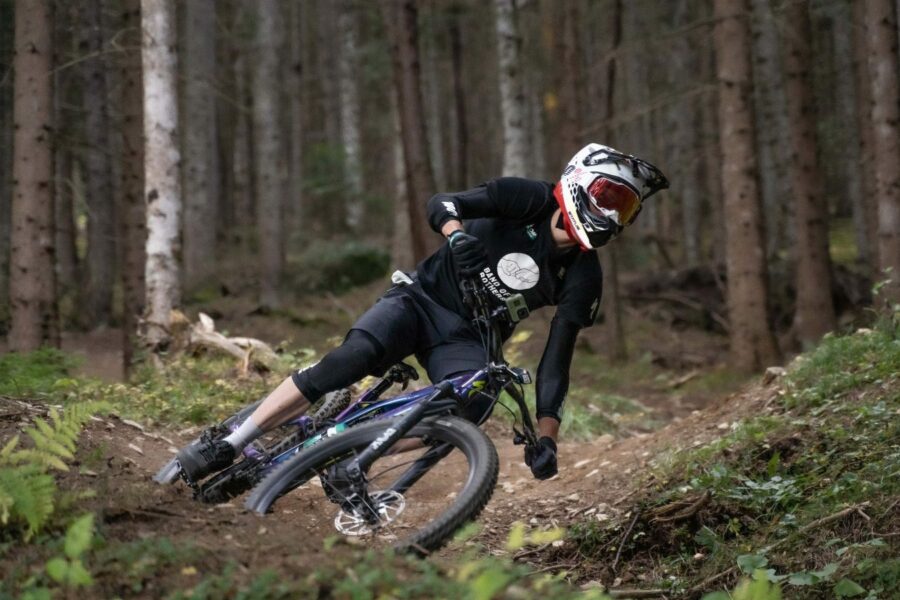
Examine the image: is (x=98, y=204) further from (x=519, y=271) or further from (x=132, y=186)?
(x=519, y=271)

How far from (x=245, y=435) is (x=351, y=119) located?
25700mm

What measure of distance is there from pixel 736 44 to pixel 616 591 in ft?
33.7

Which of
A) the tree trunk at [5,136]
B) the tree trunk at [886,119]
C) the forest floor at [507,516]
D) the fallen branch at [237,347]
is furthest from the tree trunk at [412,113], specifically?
the tree trunk at [5,136]

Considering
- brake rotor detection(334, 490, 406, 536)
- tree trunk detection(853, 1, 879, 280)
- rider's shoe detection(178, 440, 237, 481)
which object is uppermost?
tree trunk detection(853, 1, 879, 280)

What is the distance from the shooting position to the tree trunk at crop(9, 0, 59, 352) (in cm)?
1108

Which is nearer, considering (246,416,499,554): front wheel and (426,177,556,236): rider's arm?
(246,416,499,554): front wheel

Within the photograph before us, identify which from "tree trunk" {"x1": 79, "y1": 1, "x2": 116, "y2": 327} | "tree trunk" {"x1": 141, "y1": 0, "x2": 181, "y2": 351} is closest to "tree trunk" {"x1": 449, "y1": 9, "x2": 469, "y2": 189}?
"tree trunk" {"x1": 79, "y1": 1, "x2": 116, "y2": 327}

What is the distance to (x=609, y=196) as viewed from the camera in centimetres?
559

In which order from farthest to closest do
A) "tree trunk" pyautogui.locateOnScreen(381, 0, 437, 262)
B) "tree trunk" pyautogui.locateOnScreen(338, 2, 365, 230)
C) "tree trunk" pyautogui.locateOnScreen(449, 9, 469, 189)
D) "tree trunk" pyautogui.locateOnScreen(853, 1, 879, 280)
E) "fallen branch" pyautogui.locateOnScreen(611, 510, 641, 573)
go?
"tree trunk" pyautogui.locateOnScreen(338, 2, 365, 230) < "tree trunk" pyautogui.locateOnScreen(449, 9, 469, 189) < "tree trunk" pyautogui.locateOnScreen(853, 1, 879, 280) < "tree trunk" pyautogui.locateOnScreen(381, 0, 437, 262) < "fallen branch" pyautogui.locateOnScreen(611, 510, 641, 573)

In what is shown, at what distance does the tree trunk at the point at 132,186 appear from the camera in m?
13.2

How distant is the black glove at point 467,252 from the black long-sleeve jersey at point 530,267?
282 millimetres

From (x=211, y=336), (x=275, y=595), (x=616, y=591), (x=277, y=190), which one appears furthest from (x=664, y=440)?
(x=277, y=190)

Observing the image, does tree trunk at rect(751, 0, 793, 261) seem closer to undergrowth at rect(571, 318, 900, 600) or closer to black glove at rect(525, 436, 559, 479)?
undergrowth at rect(571, 318, 900, 600)

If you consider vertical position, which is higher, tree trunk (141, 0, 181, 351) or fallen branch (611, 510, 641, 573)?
tree trunk (141, 0, 181, 351)
